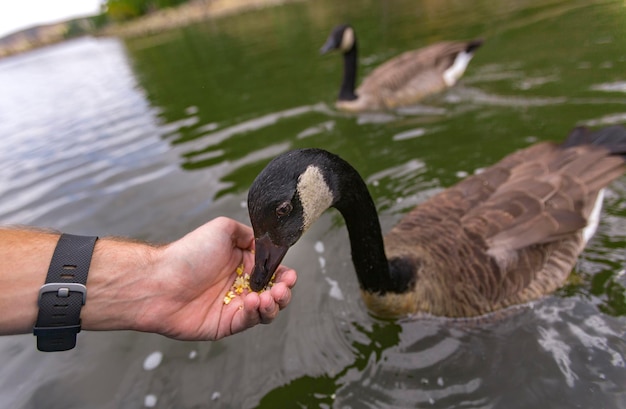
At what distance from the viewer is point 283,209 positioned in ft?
7.56

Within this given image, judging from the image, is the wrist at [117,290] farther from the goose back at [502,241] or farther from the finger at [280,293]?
the goose back at [502,241]

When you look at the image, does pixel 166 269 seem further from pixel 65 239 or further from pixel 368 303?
pixel 368 303

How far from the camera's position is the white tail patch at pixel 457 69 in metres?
8.83

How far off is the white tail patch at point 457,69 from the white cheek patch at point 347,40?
205 centimetres

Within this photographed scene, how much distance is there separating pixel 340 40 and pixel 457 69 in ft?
8.58

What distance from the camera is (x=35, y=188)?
24.7 ft

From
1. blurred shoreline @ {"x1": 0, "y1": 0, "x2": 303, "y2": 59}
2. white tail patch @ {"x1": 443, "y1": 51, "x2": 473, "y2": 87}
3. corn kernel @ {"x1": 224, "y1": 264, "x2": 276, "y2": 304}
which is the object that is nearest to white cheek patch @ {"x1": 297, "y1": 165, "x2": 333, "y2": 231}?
corn kernel @ {"x1": 224, "y1": 264, "x2": 276, "y2": 304}

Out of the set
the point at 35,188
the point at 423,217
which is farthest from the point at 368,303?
the point at 35,188

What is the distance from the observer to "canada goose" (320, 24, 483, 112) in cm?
829

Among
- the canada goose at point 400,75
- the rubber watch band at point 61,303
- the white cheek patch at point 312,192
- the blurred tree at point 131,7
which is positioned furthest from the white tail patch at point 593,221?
the blurred tree at point 131,7

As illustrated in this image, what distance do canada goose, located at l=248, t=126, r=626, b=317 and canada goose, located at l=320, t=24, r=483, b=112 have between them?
4.35 metres

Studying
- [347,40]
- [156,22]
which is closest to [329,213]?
[347,40]

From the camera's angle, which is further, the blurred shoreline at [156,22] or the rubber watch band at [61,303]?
the blurred shoreline at [156,22]

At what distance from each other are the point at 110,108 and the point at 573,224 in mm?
12057
